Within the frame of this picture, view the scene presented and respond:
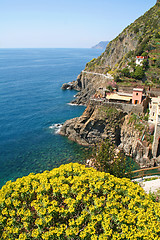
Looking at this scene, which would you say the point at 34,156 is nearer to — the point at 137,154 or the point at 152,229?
the point at 137,154

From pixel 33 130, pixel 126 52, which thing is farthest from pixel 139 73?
pixel 33 130

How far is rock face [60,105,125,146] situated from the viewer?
4312cm

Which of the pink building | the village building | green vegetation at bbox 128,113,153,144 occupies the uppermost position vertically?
the village building

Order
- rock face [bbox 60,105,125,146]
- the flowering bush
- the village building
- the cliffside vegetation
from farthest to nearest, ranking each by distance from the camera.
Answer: the village building < the cliffside vegetation < rock face [bbox 60,105,125,146] < the flowering bush

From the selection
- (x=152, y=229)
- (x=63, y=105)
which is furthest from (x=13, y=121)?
(x=152, y=229)

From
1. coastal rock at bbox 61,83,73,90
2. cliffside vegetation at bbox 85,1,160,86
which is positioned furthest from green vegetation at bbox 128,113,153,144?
coastal rock at bbox 61,83,73,90

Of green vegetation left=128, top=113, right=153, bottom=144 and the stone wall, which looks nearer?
green vegetation left=128, top=113, right=153, bottom=144

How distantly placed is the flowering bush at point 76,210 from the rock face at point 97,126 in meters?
28.2

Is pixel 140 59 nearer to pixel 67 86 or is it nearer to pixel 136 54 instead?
pixel 136 54

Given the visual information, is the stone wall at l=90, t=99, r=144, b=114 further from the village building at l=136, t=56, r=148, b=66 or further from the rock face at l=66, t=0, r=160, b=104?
the village building at l=136, t=56, r=148, b=66

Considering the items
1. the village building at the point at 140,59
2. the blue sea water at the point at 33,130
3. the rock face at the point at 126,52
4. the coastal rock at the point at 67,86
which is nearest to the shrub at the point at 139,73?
the rock face at the point at 126,52

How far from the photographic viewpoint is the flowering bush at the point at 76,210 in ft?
38.9

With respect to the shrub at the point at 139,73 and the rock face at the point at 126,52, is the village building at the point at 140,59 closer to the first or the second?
the rock face at the point at 126,52

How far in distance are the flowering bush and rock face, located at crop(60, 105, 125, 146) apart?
1112 inches
